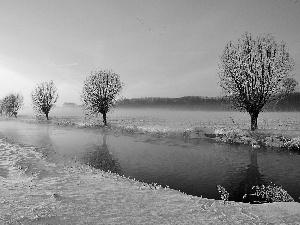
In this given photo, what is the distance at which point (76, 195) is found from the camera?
1041 centimetres

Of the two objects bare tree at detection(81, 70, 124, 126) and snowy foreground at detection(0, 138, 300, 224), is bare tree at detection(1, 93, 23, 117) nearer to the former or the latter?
bare tree at detection(81, 70, 124, 126)

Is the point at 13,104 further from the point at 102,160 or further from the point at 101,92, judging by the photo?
the point at 102,160

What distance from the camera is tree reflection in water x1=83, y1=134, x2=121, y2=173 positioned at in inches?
729

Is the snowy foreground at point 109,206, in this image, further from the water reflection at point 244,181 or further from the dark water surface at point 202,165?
the water reflection at point 244,181

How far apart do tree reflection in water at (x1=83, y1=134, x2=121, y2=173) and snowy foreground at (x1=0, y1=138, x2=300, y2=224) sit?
4.91 m

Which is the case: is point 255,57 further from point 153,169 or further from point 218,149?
point 153,169

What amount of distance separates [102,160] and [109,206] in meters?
12.1

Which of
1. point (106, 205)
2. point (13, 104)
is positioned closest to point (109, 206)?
point (106, 205)

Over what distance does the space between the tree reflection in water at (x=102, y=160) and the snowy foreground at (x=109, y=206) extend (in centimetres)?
491

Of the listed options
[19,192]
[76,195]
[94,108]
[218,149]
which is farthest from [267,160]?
[94,108]

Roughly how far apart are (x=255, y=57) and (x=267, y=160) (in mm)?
21153

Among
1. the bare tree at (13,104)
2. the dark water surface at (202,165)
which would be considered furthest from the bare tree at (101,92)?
the bare tree at (13,104)

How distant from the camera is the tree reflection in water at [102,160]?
18.5m

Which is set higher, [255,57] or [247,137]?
[255,57]
